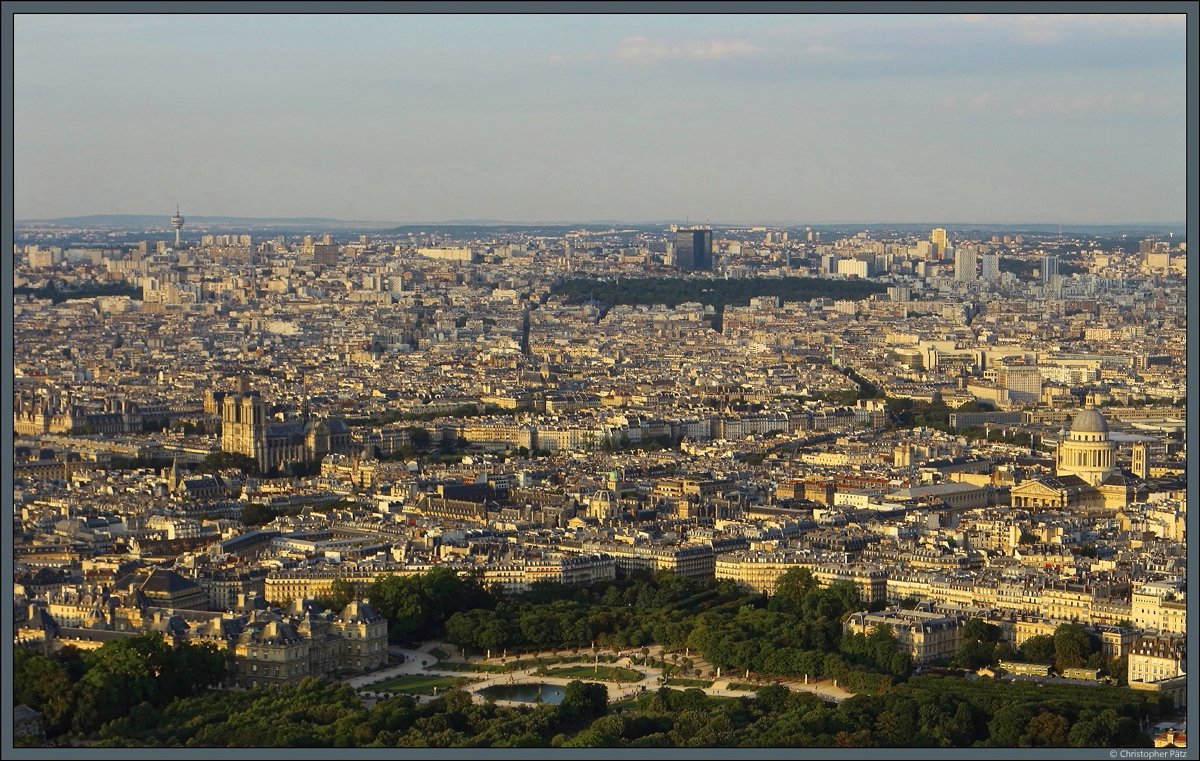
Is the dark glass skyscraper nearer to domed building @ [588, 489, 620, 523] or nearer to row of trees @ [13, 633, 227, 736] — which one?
domed building @ [588, 489, 620, 523]

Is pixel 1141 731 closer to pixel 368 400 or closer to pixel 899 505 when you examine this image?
pixel 899 505

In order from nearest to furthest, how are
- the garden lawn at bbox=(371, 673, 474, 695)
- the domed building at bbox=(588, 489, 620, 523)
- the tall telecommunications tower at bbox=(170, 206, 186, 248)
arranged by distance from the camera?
the garden lawn at bbox=(371, 673, 474, 695), the domed building at bbox=(588, 489, 620, 523), the tall telecommunications tower at bbox=(170, 206, 186, 248)

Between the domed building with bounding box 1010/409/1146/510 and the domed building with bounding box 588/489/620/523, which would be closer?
the domed building with bounding box 588/489/620/523

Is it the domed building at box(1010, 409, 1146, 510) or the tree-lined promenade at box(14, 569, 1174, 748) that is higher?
the tree-lined promenade at box(14, 569, 1174, 748)

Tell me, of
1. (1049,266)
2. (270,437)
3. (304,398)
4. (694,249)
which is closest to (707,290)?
(694,249)

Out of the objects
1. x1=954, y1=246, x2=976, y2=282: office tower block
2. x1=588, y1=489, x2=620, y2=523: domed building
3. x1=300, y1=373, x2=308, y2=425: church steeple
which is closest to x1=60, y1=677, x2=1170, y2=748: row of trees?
x1=588, y1=489, x2=620, y2=523: domed building

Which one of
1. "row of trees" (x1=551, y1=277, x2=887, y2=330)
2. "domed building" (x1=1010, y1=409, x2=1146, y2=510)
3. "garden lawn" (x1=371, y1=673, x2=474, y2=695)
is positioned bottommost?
"row of trees" (x1=551, y1=277, x2=887, y2=330)

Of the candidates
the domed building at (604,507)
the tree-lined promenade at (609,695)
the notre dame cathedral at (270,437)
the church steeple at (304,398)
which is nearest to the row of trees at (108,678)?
the tree-lined promenade at (609,695)

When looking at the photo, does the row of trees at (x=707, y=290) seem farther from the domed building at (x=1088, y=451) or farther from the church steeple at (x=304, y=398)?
the domed building at (x=1088, y=451)
